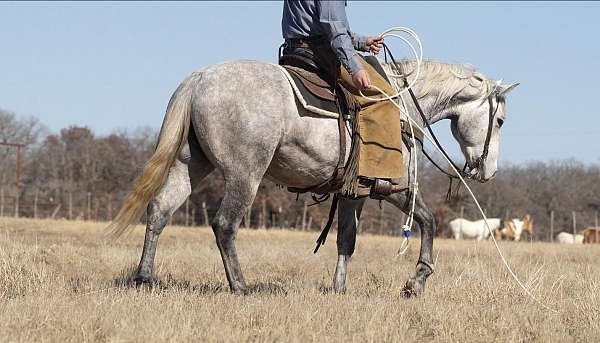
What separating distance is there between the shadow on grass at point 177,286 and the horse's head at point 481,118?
264 centimetres

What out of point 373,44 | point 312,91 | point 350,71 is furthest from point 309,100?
point 373,44

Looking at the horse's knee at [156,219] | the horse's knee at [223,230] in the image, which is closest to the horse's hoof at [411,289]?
the horse's knee at [223,230]

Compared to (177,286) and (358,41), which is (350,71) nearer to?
(358,41)

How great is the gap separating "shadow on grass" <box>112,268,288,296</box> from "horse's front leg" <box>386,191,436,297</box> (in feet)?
4.14

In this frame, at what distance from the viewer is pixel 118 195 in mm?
61188

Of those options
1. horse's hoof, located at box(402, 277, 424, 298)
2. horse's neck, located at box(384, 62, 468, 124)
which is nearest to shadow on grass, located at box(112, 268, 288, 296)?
horse's hoof, located at box(402, 277, 424, 298)

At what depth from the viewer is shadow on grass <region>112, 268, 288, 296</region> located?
7.14 metres

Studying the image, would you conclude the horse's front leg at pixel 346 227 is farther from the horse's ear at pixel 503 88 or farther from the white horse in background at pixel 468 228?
the white horse in background at pixel 468 228

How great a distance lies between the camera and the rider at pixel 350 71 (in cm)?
746

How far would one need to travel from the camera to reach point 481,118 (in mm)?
8898

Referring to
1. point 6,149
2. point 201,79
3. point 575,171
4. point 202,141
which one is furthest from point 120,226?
point 575,171

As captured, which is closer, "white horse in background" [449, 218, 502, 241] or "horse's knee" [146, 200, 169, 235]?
"horse's knee" [146, 200, 169, 235]

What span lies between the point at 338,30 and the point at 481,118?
2.34 m

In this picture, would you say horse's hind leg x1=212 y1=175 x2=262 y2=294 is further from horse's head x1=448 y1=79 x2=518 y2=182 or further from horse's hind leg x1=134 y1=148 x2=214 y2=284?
horse's head x1=448 y1=79 x2=518 y2=182
